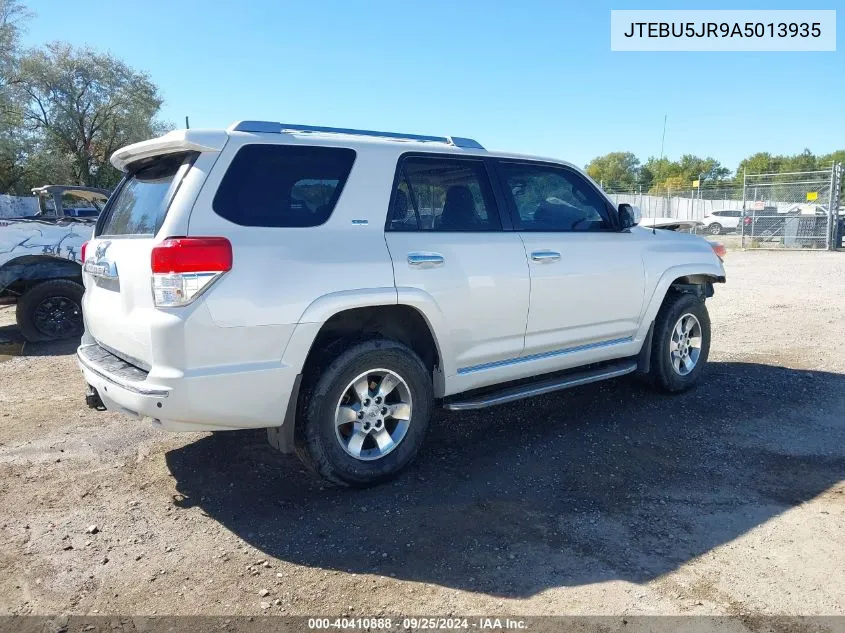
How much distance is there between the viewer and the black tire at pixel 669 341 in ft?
17.7

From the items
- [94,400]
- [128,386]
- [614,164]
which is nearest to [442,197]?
[128,386]

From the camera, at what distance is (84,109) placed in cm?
3322

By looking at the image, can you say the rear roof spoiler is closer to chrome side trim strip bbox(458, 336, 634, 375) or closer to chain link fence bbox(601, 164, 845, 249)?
chrome side trim strip bbox(458, 336, 634, 375)

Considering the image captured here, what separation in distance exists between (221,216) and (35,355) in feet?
18.2

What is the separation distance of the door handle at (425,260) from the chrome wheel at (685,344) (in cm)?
256

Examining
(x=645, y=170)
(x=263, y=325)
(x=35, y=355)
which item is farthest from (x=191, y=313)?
(x=645, y=170)

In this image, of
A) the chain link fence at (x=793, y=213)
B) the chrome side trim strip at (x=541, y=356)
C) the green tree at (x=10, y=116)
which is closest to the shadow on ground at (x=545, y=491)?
the chrome side trim strip at (x=541, y=356)

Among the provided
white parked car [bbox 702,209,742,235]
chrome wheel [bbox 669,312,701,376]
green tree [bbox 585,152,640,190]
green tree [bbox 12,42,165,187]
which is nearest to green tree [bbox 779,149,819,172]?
green tree [bbox 585,152,640,190]

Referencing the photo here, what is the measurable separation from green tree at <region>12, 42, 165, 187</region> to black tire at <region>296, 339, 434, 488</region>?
3295 centimetres

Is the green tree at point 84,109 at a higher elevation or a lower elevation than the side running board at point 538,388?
higher

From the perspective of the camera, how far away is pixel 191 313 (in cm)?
312

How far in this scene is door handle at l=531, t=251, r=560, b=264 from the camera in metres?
4.36

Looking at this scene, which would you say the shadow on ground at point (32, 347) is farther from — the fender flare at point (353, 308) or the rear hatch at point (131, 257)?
the fender flare at point (353, 308)

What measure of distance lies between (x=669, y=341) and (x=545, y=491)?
2.24 metres
